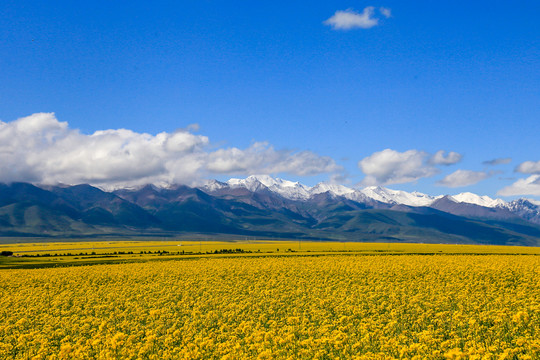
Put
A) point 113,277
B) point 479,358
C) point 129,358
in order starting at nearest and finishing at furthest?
point 479,358
point 129,358
point 113,277

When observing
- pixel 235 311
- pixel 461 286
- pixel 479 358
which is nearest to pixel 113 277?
pixel 235 311

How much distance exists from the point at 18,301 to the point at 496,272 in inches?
1513

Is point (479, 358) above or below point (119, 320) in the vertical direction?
above

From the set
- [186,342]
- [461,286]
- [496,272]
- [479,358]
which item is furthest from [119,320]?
[496,272]

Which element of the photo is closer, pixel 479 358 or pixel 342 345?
pixel 479 358

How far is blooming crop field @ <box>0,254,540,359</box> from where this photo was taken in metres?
14.5

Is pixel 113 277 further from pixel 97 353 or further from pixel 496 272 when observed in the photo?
pixel 496 272

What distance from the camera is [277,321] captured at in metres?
20.0

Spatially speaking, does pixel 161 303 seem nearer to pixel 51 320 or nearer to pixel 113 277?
pixel 51 320

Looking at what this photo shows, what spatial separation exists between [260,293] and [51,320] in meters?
11.5

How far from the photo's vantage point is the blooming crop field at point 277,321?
14547mm

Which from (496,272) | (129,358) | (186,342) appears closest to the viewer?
(129,358)

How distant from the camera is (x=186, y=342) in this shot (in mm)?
15781

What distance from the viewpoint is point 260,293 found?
2723cm
